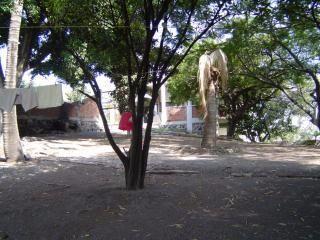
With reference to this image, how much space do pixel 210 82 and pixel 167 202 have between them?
8.53 m

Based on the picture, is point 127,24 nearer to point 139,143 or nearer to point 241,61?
point 139,143

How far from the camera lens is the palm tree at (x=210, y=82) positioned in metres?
14.5

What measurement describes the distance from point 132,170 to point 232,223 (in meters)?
2.49

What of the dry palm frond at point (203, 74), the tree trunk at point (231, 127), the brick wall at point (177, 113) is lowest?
the tree trunk at point (231, 127)

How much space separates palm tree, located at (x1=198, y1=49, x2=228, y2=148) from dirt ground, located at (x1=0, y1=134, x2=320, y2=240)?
357 cm

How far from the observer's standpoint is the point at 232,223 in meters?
5.85

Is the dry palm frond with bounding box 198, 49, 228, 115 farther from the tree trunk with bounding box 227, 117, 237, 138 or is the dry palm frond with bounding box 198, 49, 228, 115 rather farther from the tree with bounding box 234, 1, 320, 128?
the tree trunk with bounding box 227, 117, 237, 138

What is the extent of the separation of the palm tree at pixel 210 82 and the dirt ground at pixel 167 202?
357 centimetres

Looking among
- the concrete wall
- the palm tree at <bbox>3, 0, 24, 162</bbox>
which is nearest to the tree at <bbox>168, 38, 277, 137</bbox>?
the concrete wall

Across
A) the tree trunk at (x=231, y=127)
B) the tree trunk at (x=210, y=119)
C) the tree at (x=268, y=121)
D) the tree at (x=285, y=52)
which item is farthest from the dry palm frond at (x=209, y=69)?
the tree at (x=268, y=121)

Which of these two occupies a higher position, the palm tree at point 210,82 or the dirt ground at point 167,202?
the palm tree at point 210,82

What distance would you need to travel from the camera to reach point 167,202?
700cm

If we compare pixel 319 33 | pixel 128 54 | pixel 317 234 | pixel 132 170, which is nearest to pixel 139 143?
pixel 132 170

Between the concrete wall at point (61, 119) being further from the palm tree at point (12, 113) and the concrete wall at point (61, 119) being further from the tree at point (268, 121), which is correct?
the tree at point (268, 121)
